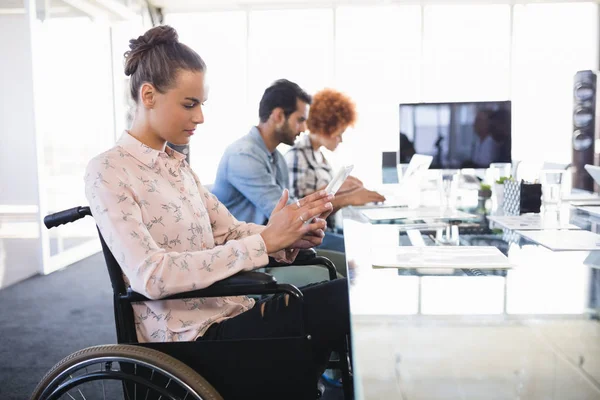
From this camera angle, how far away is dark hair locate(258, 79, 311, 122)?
116 inches

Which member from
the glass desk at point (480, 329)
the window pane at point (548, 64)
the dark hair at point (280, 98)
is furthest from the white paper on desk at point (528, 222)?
the window pane at point (548, 64)

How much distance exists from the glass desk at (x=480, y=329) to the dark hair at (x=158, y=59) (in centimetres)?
64

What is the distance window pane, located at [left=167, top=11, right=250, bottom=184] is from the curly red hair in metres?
5.21

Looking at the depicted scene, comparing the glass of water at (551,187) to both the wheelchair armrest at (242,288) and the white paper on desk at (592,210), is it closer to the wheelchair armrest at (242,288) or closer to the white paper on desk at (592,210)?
the white paper on desk at (592,210)

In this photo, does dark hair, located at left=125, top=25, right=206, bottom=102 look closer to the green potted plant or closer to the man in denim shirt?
the man in denim shirt

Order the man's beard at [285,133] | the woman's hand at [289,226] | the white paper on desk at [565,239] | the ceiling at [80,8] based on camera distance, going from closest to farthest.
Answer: the woman's hand at [289,226] → the white paper on desk at [565,239] → the man's beard at [285,133] → the ceiling at [80,8]

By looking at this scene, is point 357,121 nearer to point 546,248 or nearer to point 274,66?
point 546,248

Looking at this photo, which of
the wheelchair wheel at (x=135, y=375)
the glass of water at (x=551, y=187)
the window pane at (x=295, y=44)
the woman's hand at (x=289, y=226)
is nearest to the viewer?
the wheelchair wheel at (x=135, y=375)

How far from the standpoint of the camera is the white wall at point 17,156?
449 centimetres

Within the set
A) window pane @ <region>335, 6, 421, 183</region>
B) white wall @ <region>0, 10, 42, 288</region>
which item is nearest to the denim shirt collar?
white wall @ <region>0, 10, 42, 288</region>

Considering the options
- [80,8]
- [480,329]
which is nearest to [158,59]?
[480,329]

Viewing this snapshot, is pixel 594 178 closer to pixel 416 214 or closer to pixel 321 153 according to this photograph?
pixel 416 214

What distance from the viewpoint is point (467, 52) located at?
8.69 m

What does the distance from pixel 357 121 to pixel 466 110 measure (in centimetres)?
113
